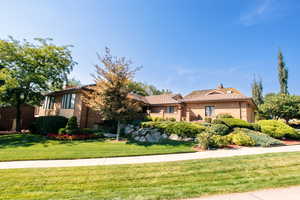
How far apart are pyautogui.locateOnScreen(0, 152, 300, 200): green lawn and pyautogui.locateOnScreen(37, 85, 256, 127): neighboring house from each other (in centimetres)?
862

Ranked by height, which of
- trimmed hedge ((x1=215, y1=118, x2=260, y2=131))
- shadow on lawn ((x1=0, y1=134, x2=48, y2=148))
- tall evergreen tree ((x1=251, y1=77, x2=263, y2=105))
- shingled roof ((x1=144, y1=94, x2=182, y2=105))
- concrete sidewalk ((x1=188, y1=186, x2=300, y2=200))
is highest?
tall evergreen tree ((x1=251, y1=77, x2=263, y2=105))

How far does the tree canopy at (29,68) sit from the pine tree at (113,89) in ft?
27.1

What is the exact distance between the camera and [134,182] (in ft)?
12.9

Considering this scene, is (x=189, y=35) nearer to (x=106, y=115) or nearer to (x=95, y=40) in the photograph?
(x=95, y=40)

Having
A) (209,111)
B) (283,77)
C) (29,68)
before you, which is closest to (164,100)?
(209,111)

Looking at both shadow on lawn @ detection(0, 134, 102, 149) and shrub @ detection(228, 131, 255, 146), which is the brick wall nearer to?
shadow on lawn @ detection(0, 134, 102, 149)

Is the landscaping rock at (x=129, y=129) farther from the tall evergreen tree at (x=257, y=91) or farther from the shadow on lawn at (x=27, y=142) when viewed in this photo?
the tall evergreen tree at (x=257, y=91)

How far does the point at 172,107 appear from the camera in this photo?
20.6m

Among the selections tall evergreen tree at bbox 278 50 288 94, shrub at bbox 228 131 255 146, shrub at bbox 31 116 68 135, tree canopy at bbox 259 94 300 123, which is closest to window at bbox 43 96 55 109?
shrub at bbox 31 116 68 135

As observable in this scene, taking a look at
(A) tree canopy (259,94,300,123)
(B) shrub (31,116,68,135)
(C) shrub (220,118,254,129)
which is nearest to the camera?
(C) shrub (220,118,254,129)

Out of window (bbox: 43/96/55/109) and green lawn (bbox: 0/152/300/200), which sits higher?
window (bbox: 43/96/55/109)

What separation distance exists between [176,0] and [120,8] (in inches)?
142

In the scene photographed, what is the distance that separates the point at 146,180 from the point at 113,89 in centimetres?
776

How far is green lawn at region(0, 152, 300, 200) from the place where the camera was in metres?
3.29
